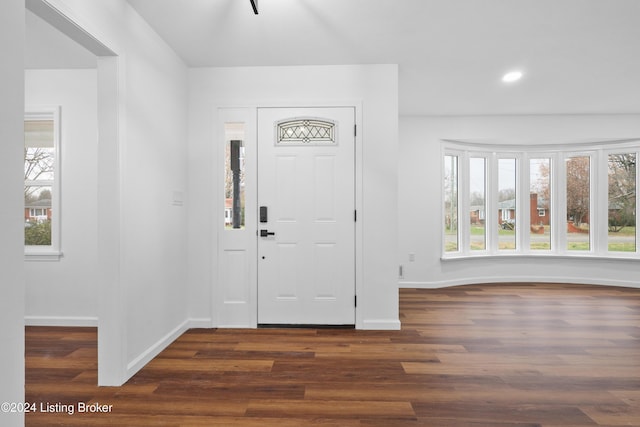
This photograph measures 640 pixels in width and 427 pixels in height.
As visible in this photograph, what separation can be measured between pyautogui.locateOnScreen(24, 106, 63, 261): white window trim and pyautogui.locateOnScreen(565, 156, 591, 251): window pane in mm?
7160

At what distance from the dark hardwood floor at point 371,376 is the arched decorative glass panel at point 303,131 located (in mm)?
1923

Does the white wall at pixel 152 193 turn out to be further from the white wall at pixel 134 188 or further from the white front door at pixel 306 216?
the white front door at pixel 306 216

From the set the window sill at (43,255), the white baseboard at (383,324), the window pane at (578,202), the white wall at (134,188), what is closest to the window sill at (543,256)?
the window pane at (578,202)

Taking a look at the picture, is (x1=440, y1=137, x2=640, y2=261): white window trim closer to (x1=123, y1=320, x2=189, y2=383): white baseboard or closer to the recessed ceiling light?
the recessed ceiling light

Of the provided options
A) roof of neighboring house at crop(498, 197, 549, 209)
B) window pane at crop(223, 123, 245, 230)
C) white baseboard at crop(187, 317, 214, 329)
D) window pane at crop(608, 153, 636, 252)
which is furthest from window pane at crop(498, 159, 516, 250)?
white baseboard at crop(187, 317, 214, 329)

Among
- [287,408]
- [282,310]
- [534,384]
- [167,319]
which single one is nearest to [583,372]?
[534,384]

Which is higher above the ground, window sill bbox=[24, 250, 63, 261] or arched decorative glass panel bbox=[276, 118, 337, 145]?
arched decorative glass panel bbox=[276, 118, 337, 145]

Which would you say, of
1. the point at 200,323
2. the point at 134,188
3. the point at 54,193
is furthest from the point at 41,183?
the point at 200,323

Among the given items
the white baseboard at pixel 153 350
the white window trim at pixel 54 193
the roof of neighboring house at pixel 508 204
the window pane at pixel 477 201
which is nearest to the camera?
the white baseboard at pixel 153 350

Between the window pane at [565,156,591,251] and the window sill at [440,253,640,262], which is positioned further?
the window pane at [565,156,591,251]

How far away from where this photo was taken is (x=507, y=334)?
3.49 metres

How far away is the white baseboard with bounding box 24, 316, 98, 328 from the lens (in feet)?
12.4

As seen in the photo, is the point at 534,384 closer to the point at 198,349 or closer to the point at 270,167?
the point at 198,349

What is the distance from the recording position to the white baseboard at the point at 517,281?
221 inches
